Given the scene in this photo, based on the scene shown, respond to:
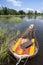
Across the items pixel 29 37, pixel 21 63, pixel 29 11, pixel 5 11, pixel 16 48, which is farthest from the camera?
pixel 29 11

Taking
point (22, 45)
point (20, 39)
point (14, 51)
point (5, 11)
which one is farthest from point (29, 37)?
point (5, 11)

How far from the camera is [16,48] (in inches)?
641

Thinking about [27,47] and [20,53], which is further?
[27,47]

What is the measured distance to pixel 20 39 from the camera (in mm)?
19141

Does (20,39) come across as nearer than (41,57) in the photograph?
No

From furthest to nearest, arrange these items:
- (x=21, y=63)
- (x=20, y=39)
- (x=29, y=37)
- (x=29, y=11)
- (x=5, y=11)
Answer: (x=29, y=11)
(x=5, y=11)
(x=29, y=37)
(x=20, y=39)
(x=21, y=63)

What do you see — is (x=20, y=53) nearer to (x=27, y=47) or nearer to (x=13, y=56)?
(x=13, y=56)

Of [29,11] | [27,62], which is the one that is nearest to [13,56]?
[27,62]

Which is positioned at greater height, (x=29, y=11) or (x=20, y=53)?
(x=20, y=53)

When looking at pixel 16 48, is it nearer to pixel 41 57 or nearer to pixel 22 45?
pixel 22 45

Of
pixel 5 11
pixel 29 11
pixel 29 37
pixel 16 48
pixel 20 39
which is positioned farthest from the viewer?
pixel 29 11

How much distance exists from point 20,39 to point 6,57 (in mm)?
4221

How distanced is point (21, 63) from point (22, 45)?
2.69 m

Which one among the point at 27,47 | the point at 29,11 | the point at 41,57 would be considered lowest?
the point at 29,11
